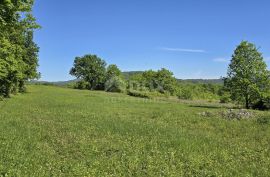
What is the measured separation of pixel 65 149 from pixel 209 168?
689 centimetres

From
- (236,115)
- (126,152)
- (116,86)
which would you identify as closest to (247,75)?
(236,115)

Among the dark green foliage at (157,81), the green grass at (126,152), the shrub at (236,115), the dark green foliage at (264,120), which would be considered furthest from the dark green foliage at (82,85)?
the green grass at (126,152)

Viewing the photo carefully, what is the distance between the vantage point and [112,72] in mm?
158750

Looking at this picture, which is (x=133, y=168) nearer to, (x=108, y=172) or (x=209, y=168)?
(x=108, y=172)

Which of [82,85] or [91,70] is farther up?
[91,70]

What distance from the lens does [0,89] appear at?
185 feet

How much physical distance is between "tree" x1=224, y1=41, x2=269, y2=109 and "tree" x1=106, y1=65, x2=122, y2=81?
103587mm

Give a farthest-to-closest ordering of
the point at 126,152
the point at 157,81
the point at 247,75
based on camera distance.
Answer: the point at 157,81, the point at 247,75, the point at 126,152

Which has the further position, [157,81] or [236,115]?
[157,81]

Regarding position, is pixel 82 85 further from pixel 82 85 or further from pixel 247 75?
pixel 247 75

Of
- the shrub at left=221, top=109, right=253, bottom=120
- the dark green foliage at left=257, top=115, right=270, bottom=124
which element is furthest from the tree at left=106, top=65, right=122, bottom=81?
the dark green foliage at left=257, top=115, right=270, bottom=124

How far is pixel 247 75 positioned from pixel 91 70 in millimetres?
109953

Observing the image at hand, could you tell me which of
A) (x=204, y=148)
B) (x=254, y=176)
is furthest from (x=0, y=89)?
(x=254, y=176)

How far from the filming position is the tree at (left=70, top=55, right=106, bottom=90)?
156875 millimetres
